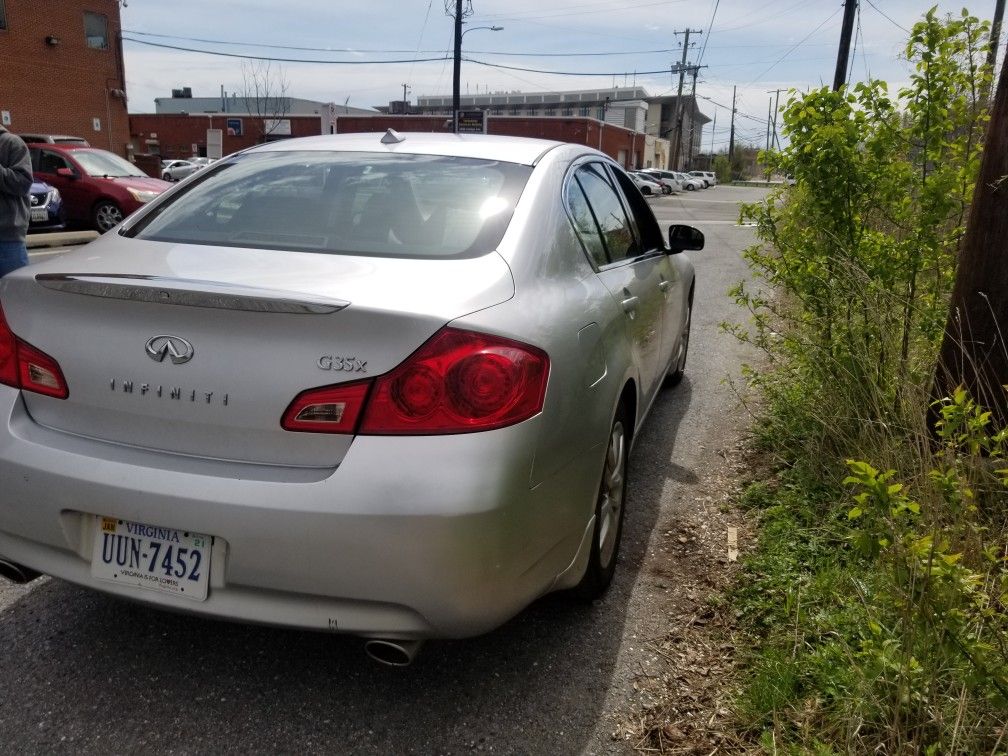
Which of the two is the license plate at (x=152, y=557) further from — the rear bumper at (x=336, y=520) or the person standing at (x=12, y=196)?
the person standing at (x=12, y=196)

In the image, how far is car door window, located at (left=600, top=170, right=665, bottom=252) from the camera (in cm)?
434

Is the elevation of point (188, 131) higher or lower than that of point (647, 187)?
higher

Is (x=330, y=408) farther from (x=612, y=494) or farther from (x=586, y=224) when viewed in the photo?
(x=586, y=224)

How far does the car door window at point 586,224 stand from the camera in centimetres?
320

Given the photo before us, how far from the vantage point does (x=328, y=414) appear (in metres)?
2.13

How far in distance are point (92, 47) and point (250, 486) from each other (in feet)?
128

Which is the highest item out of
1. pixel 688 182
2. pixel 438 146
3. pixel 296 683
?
pixel 438 146

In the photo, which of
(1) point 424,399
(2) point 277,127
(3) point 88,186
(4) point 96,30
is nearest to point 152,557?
(1) point 424,399

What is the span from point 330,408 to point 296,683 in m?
1.00

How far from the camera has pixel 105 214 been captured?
617 inches

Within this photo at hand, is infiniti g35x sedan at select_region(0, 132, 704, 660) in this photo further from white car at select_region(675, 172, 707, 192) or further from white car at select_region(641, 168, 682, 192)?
white car at select_region(675, 172, 707, 192)

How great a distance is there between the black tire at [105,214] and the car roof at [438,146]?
1352 centimetres

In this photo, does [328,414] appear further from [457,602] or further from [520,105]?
[520,105]

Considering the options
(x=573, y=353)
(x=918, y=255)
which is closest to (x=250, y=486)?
(x=573, y=353)
